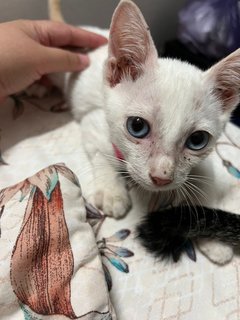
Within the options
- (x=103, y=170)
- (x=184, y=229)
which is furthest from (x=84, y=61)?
(x=184, y=229)

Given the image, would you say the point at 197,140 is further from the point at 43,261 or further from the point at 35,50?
the point at 35,50

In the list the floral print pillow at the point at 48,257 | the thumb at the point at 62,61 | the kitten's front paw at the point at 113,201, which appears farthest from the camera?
the thumb at the point at 62,61

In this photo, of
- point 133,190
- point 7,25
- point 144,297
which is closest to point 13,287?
point 144,297

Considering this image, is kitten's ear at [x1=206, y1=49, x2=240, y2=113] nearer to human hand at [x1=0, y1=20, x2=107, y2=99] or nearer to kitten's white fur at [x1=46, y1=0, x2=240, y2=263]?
kitten's white fur at [x1=46, y1=0, x2=240, y2=263]

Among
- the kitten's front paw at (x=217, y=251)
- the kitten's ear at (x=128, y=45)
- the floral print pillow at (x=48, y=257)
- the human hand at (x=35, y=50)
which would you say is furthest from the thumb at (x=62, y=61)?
the kitten's front paw at (x=217, y=251)

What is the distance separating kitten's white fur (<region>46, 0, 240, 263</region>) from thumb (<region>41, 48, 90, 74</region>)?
25cm

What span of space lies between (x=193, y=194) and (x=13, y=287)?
19.2 inches

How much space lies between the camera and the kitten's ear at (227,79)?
31.5 inches

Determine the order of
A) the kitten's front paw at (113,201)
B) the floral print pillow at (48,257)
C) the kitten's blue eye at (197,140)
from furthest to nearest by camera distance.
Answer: the kitten's front paw at (113,201)
the kitten's blue eye at (197,140)
the floral print pillow at (48,257)

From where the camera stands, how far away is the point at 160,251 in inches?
35.4

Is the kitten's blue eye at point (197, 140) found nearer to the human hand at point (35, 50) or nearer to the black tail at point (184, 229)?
the black tail at point (184, 229)

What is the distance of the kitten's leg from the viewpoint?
0.98m

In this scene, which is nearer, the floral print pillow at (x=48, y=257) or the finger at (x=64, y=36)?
the floral print pillow at (x=48, y=257)

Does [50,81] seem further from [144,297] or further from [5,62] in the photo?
[144,297]
